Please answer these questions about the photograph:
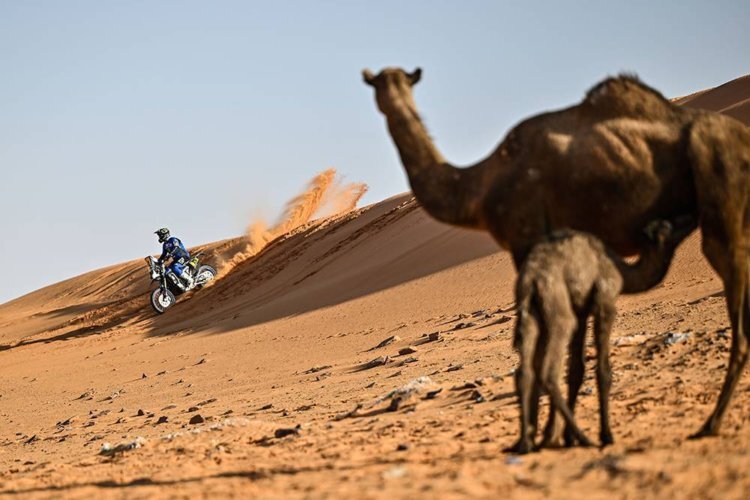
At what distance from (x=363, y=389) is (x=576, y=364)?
6.85m

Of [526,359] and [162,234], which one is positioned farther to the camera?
[162,234]

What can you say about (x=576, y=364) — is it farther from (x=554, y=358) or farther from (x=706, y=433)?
(x=706, y=433)

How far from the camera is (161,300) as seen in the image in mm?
32906

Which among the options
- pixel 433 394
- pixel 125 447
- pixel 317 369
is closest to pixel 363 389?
pixel 433 394

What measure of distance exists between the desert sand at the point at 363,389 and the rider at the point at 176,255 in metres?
0.89

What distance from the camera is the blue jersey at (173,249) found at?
31.9 meters

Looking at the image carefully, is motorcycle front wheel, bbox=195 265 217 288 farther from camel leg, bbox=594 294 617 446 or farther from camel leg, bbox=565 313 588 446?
camel leg, bbox=594 294 617 446

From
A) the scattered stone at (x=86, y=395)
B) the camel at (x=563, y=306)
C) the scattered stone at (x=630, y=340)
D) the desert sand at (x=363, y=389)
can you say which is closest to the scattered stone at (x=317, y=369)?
the desert sand at (x=363, y=389)

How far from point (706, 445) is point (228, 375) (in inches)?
505

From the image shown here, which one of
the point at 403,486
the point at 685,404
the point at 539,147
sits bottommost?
the point at 685,404

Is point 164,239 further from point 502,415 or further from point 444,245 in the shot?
point 502,415

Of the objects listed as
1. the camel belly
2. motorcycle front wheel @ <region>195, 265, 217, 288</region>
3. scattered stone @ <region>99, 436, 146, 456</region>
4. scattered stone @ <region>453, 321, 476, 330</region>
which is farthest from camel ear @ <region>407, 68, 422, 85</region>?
motorcycle front wheel @ <region>195, 265, 217, 288</region>

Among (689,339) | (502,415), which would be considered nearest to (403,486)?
(502,415)

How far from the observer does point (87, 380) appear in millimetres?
23219
